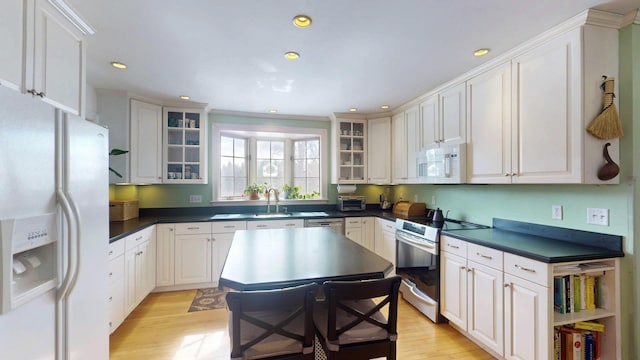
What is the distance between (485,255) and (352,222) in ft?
6.47

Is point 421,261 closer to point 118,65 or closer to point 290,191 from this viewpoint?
point 290,191

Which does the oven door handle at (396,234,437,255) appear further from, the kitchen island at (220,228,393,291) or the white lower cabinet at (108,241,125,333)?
the white lower cabinet at (108,241,125,333)

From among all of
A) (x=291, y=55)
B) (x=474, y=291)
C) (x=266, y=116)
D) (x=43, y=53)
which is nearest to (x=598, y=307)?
(x=474, y=291)

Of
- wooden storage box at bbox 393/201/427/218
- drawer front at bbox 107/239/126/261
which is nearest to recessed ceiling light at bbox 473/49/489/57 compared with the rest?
wooden storage box at bbox 393/201/427/218

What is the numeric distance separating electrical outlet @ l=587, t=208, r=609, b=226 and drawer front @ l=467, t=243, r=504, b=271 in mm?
652

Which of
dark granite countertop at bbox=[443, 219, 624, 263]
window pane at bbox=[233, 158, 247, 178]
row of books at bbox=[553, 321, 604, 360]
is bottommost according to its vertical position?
row of books at bbox=[553, 321, 604, 360]

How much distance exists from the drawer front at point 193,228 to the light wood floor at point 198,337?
2.81ft

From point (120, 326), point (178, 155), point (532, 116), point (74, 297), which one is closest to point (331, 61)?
point (532, 116)

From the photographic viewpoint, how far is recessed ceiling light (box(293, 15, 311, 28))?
172cm

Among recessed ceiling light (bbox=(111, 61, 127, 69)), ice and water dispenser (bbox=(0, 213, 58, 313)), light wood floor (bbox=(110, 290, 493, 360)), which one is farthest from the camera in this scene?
recessed ceiling light (bbox=(111, 61, 127, 69))

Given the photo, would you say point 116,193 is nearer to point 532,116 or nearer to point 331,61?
point 331,61

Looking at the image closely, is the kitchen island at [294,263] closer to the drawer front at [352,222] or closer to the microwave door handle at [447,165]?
the microwave door handle at [447,165]

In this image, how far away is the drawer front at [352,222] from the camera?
12.6 ft

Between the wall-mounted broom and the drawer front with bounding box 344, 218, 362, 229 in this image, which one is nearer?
the wall-mounted broom
